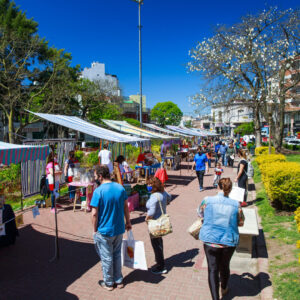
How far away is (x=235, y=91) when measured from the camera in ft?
67.8

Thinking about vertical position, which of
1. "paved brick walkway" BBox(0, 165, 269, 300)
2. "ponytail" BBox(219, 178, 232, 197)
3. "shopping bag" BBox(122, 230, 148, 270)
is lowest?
"paved brick walkway" BBox(0, 165, 269, 300)

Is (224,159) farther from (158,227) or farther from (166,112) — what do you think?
(166,112)

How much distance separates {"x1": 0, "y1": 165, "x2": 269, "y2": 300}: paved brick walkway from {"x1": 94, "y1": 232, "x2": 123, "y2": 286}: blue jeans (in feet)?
0.65

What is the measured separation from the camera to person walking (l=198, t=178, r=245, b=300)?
130 inches

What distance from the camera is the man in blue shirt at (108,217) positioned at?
3.71m

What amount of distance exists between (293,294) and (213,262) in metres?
1.31

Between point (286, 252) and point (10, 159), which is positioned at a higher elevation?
point (10, 159)

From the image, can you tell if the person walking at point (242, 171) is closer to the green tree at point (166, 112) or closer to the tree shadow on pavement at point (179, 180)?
the tree shadow on pavement at point (179, 180)

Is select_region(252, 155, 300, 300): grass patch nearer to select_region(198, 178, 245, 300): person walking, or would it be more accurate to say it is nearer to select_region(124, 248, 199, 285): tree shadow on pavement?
select_region(198, 178, 245, 300): person walking

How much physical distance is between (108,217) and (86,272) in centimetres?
149

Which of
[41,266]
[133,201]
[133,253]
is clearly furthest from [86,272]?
[133,201]

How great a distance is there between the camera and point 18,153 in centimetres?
521

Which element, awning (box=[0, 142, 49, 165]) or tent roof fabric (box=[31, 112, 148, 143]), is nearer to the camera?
awning (box=[0, 142, 49, 165])

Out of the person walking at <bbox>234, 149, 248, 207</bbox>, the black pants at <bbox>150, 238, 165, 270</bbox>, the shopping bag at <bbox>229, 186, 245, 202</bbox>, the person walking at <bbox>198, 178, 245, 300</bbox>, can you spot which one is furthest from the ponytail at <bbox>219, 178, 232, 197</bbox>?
the person walking at <bbox>234, 149, 248, 207</bbox>
